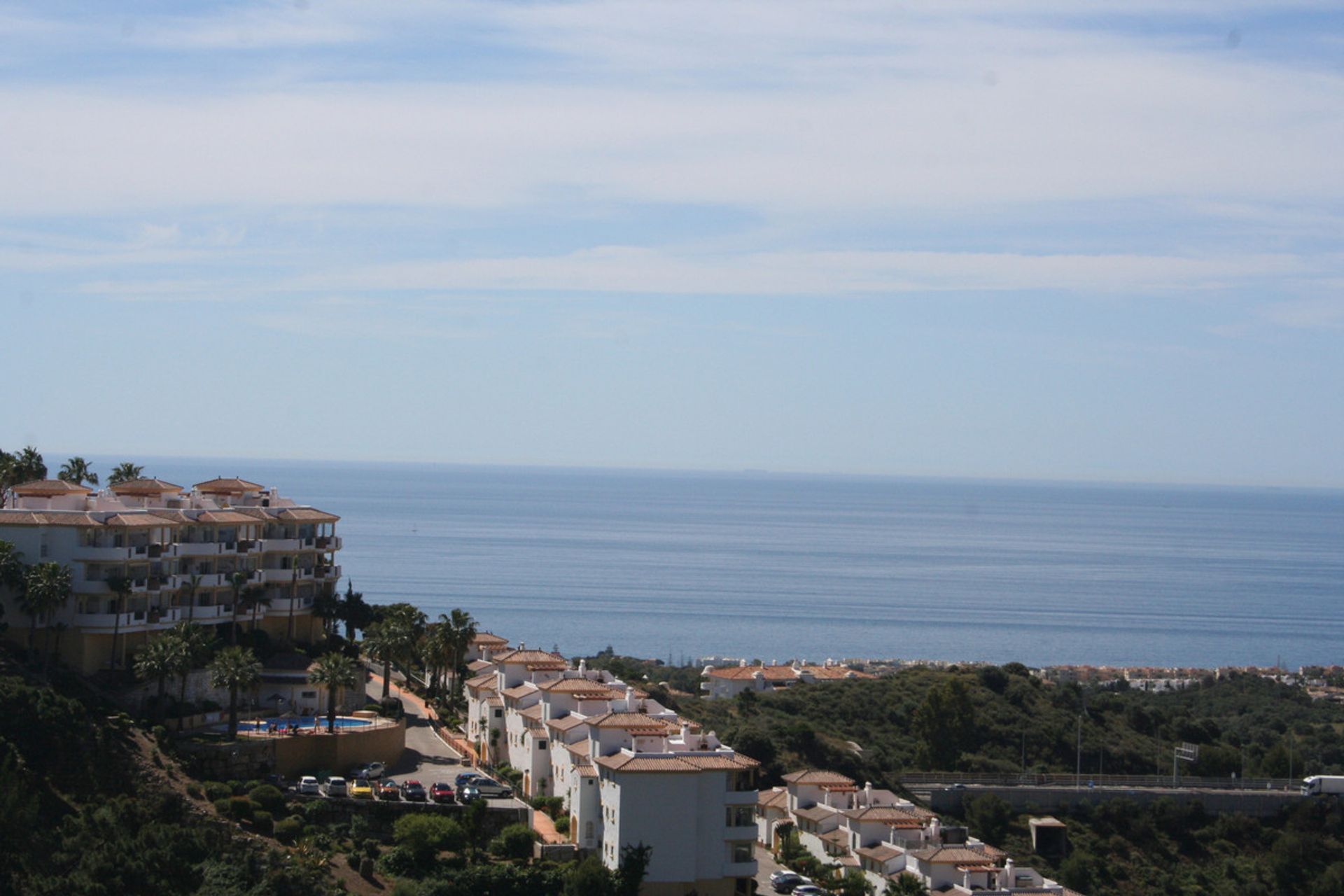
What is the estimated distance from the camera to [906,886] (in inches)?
1978

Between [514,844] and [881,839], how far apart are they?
49.4 feet

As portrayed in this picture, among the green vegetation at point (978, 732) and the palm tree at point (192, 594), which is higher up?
the palm tree at point (192, 594)

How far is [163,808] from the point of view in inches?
1731

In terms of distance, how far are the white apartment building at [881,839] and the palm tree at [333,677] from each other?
14673mm

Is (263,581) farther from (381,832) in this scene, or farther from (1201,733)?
(1201,733)

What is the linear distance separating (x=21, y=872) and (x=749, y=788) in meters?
22.5

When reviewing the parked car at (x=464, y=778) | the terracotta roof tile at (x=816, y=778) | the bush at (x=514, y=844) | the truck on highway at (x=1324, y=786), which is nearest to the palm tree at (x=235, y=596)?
the parked car at (x=464, y=778)

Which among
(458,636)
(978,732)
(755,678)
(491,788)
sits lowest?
(978,732)

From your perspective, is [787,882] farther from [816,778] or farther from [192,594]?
[192,594]

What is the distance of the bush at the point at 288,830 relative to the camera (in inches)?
1767

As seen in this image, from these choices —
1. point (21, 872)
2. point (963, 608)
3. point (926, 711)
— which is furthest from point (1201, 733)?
point (963, 608)

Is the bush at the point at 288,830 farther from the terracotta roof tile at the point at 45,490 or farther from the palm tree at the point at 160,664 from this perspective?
the terracotta roof tile at the point at 45,490

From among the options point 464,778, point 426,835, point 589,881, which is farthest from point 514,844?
point 464,778

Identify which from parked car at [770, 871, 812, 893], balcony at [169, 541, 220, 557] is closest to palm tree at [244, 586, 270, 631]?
balcony at [169, 541, 220, 557]
